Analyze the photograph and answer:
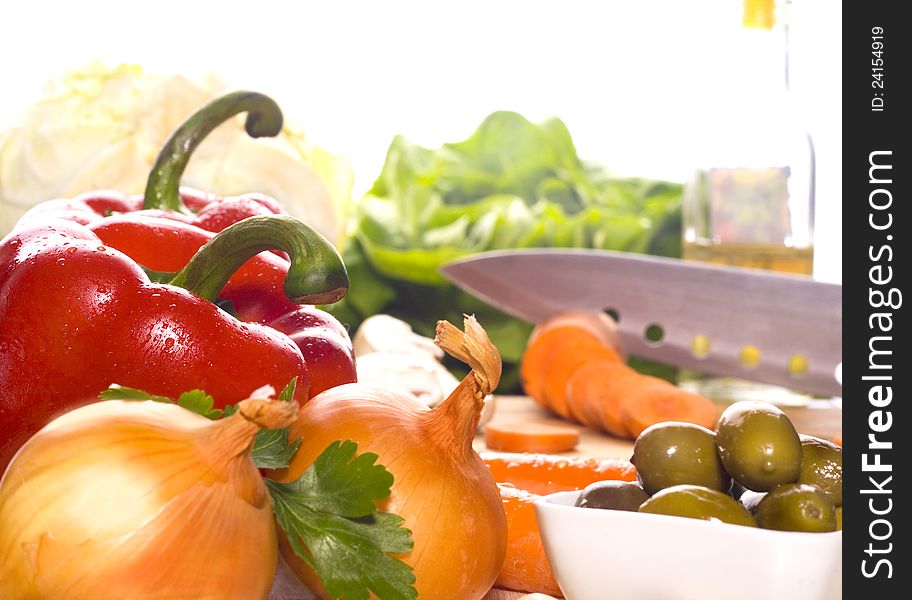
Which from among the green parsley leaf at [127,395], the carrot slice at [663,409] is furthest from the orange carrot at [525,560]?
the carrot slice at [663,409]

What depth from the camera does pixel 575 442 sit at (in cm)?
156

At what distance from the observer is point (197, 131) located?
1.00 metres

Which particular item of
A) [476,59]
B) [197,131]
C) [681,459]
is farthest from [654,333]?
[681,459]

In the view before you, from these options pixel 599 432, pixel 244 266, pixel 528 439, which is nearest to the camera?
pixel 244 266

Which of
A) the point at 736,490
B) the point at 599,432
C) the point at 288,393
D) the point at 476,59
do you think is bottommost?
the point at 599,432

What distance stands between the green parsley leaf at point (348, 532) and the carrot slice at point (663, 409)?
101cm

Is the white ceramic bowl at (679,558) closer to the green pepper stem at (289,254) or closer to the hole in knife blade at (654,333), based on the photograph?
the green pepper stem at (289,254)

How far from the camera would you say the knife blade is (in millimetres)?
1861

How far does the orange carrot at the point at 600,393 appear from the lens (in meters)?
1.69

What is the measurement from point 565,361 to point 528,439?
1.22 feet

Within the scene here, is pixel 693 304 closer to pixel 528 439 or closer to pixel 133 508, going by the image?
pixel 528 439
